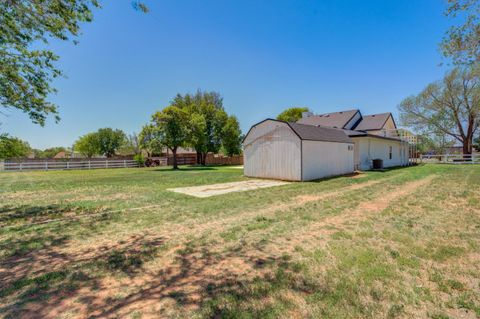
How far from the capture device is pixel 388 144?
2250 cm

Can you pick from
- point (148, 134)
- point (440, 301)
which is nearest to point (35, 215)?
point (440, 301)

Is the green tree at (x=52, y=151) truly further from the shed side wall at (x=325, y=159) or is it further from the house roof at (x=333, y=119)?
the shed side wall at (x=325, y=159)

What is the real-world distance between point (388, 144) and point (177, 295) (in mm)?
25278

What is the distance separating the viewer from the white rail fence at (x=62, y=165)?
2564cm

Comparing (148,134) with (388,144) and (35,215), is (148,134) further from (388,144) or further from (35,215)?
(388,144)

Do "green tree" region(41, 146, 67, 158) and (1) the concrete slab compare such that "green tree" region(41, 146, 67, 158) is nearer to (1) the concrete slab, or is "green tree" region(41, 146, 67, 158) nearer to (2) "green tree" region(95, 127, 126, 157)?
→ (2) "green tree" region(95, 127, 126, 157)

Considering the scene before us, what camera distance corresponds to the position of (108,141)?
5347 centimetres

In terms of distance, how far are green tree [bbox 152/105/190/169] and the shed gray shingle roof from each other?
14306mm

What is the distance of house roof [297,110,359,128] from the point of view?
25.8 meters

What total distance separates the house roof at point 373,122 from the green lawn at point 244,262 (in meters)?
21.7

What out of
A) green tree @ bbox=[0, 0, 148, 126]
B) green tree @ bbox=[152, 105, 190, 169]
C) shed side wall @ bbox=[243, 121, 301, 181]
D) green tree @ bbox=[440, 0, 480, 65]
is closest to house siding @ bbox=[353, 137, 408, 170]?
shed side wall @ bbox=[243, 121, 301, 181]

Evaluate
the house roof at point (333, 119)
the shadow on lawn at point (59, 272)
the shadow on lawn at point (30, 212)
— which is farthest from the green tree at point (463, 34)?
the house roof at point (333, 119)

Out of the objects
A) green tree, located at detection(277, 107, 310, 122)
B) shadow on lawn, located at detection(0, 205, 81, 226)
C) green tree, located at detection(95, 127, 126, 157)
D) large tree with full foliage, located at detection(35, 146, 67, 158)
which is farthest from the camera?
large tree with full foliage, located at detection(35, 146, 67, 158)

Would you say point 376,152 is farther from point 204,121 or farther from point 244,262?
point 244,262
